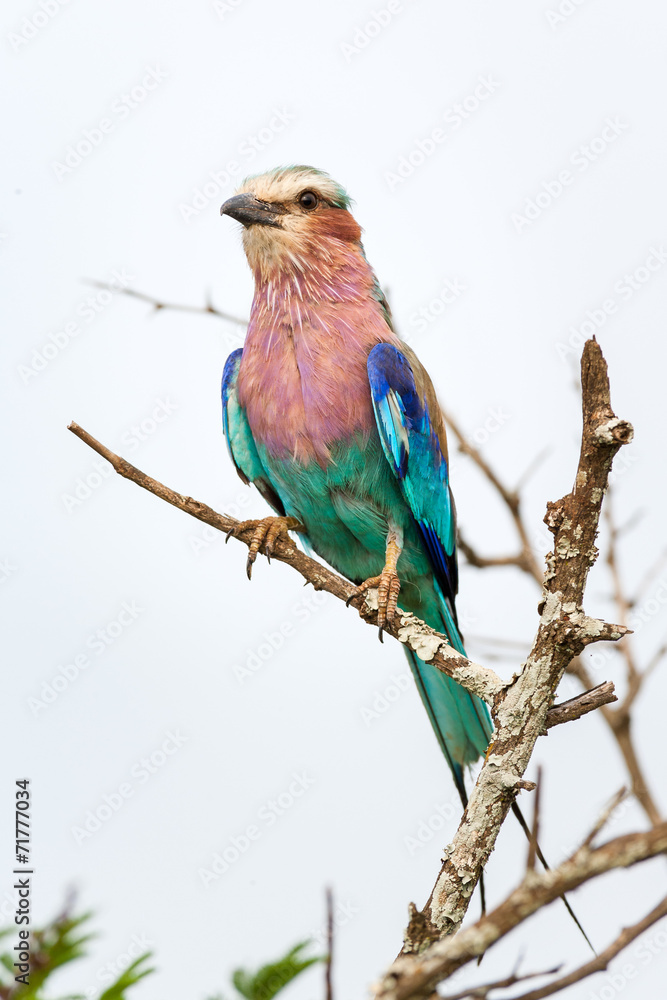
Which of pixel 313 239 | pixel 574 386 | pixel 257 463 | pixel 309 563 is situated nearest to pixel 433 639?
pixel 309 563

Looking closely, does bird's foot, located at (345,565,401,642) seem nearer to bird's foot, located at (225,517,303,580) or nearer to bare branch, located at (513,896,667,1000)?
bird's foot, located at (225,517,303,580)

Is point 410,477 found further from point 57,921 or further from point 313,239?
point 57,921

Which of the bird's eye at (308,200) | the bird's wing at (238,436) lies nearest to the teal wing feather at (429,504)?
the bird's wing at (238,436)

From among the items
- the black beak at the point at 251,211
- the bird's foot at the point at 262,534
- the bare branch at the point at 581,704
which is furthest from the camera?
the black beak at the point at 251,211

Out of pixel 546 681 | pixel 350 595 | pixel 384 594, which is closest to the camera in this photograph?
pixel 546 681

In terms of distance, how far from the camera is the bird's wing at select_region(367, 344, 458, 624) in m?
4.31

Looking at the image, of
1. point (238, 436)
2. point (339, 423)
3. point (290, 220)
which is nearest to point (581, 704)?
point (339, 423)

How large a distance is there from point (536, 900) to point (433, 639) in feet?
5.65

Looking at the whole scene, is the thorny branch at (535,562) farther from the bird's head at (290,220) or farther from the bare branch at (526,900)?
the bare branch at (526,900)

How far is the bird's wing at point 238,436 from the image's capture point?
471cm

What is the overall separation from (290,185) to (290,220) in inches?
7.1

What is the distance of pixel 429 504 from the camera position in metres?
4.48

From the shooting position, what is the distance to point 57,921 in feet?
8.61

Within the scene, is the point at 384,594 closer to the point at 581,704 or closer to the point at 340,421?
the point at 340,421
